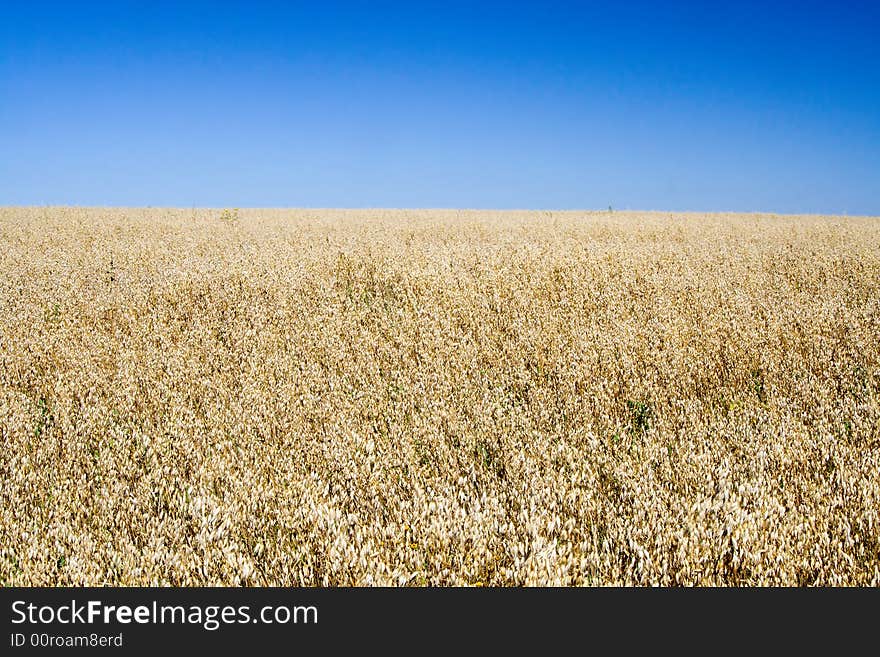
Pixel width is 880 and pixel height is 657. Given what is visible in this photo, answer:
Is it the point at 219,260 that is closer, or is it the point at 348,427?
the point at 348,427

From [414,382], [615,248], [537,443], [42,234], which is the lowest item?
[537,443]

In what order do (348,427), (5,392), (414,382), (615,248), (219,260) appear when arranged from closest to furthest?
(348,427) → (5,392) → (414,382) → (219,260) → (615,248)

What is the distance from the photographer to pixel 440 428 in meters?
3.17

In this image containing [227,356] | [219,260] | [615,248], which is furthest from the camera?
[615,248]

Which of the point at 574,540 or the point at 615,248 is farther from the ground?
the point at 615,248

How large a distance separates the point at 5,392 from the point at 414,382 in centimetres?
277

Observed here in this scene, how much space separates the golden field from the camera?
2043 millimetres

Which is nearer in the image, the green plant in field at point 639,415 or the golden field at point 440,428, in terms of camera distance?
the golden field at point 440,428

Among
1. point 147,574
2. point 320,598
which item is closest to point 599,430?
point 320,598

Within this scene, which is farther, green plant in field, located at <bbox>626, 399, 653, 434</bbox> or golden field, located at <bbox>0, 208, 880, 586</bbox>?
green plant in field, located at <bbox>626, 399, 653, 434</bbox>

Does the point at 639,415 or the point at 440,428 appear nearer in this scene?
the point at 440,428

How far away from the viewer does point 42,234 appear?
34.9 ft

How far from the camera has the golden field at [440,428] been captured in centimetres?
204

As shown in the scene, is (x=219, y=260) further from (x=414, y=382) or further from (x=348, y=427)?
(x=348, y=427)
